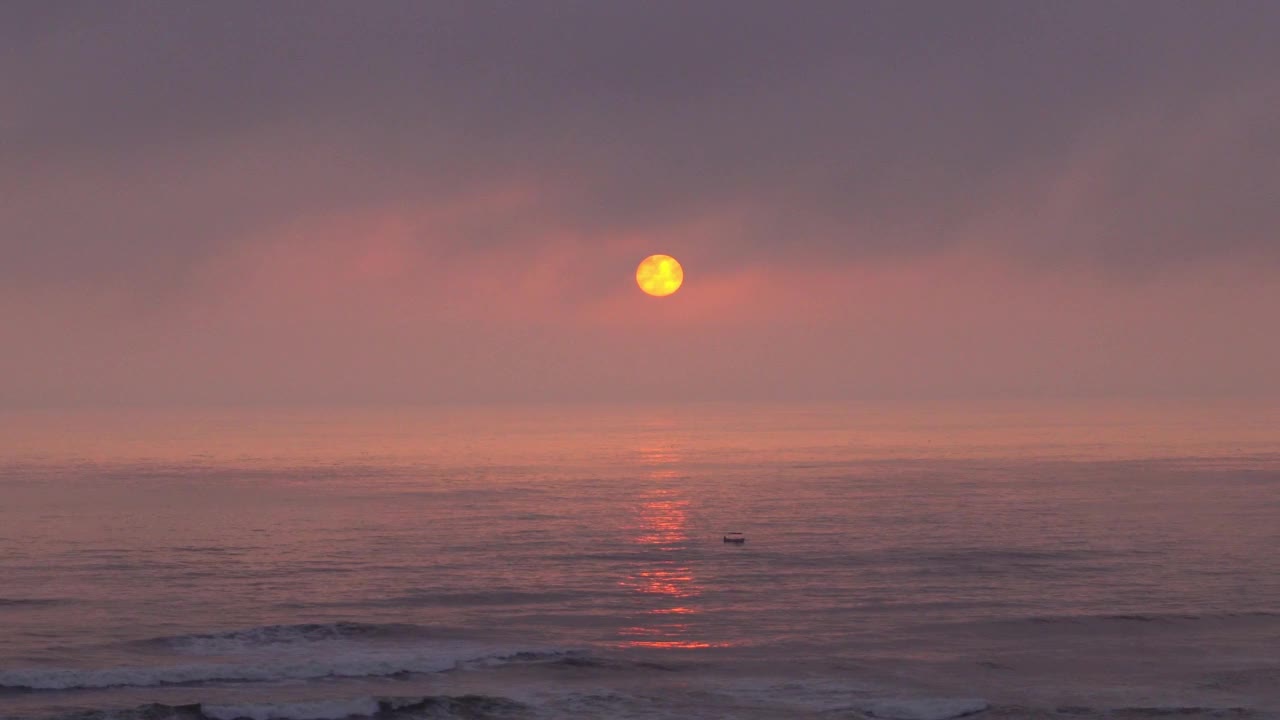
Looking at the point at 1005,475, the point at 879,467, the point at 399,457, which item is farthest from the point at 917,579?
the point at 399,457

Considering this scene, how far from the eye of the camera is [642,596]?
4716 cm

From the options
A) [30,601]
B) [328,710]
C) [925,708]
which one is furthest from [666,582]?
[30,601]

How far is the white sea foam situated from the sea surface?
0.41 ft

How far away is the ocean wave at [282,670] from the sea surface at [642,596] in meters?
0.11

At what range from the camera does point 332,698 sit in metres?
33.5

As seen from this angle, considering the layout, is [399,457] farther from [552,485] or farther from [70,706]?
[70,706]

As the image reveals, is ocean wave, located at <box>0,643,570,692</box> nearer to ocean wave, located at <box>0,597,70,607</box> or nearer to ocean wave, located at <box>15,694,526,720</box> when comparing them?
ocean wave, located at <box>15,694,526,720</box>

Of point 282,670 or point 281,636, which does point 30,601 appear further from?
point 282,670

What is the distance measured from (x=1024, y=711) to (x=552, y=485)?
59.4m

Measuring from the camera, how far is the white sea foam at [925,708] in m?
32.2

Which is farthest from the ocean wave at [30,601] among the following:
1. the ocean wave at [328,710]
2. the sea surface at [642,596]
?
the ocean wave at [328,710]

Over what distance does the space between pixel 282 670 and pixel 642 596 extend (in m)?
14.9

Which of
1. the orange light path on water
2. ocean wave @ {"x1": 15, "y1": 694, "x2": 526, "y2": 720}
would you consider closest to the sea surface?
ocean wave @ {"x1": 15, "y1": 694, "x2": 526, "y2": 720}

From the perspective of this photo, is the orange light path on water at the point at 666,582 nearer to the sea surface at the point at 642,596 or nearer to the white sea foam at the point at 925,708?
the sea surface at the point at 642,596
